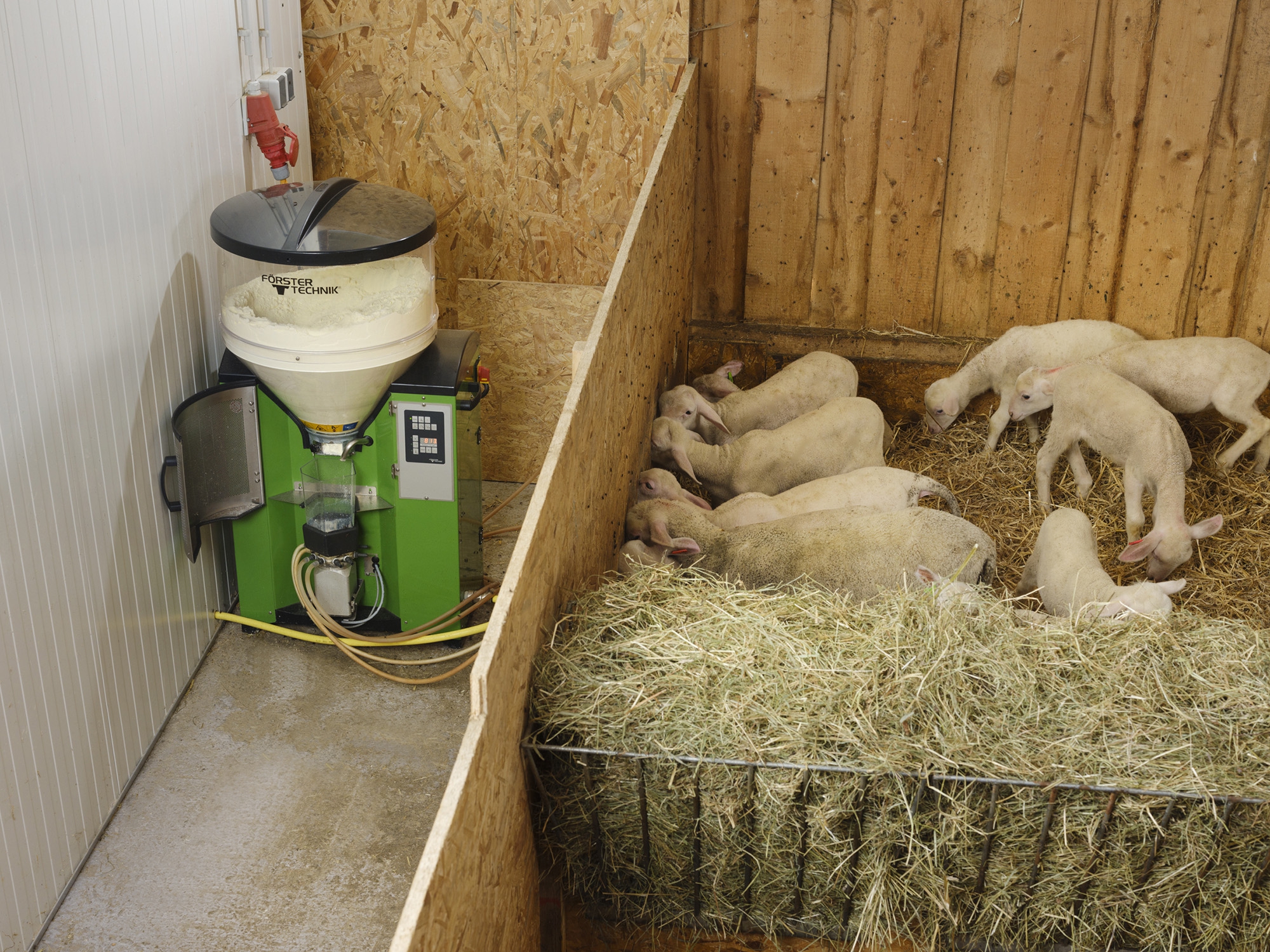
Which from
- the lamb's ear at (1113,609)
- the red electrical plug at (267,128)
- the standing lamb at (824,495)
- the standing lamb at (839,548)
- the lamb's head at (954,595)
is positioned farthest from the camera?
the red electrical plug at (267,128)

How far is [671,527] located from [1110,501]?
1.98 meters

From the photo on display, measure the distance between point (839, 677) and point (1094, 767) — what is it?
1.90 feet

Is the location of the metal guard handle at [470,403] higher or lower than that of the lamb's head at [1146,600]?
higher

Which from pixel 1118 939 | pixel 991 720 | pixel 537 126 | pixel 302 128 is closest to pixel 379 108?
pixel 302 128

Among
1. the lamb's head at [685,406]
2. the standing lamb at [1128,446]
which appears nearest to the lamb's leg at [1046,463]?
the standing lamb at [1128,446]

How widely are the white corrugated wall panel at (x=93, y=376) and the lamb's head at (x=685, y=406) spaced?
1782 mm

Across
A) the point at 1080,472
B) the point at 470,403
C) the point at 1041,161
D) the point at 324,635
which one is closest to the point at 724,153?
the point at 1041,161

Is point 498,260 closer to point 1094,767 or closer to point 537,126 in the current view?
point 537,126

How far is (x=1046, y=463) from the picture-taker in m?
4.84

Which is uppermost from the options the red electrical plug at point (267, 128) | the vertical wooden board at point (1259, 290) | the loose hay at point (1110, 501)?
the red electrical plug at point (267, 128)

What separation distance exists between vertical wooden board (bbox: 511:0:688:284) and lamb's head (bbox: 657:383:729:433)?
0.81 m

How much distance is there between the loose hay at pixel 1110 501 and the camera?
439cm

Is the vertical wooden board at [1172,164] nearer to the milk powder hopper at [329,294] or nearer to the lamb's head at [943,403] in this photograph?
the lamb's head at [943,403]

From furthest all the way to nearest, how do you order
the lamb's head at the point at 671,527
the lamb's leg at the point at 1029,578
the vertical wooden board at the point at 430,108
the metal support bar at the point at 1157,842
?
1. the vertical wooden board at the point at 430,108
2. the lamb's leg at the point at 1029,578
3. the lamb's head at the point at 671,527
4. the metal support bar at the point at 1157,842
